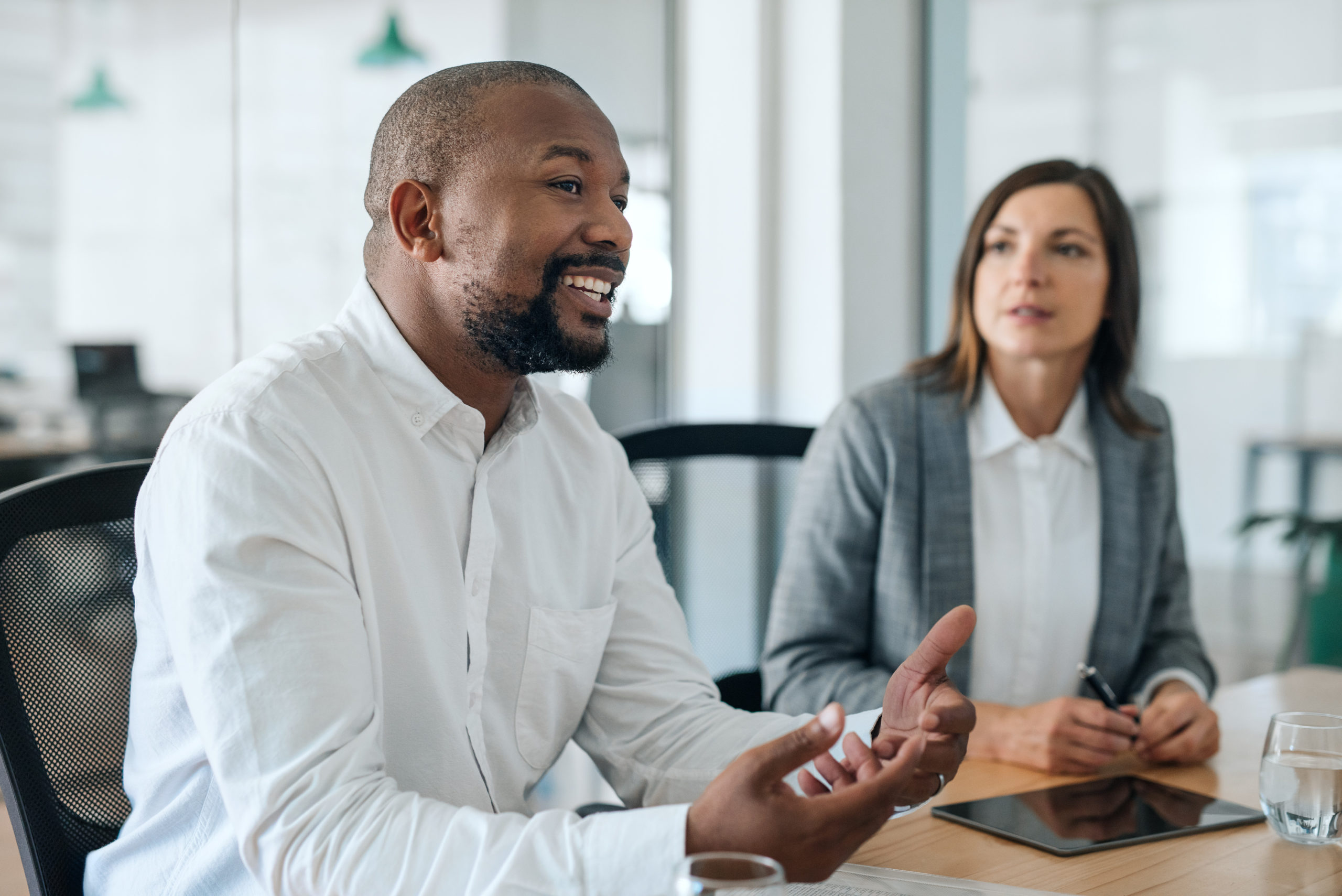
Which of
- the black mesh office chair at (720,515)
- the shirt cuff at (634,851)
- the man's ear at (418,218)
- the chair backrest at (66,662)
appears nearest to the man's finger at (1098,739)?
the black mesh office chair at (720,515)

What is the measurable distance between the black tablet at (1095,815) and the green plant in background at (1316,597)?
1531 millimetres

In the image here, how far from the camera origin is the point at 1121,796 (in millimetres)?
1165

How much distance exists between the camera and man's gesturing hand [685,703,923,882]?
0.78 meters

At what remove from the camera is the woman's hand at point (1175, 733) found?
4.24 ft

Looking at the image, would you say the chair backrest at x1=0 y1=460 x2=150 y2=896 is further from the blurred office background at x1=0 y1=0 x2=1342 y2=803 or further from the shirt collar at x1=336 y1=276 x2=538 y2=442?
the blurred office background at x1=0 y1=0 x2=1342 y2=803

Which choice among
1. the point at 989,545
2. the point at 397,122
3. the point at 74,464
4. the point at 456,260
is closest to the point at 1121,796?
the point at 989,545

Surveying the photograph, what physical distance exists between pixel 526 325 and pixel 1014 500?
3.01 feet

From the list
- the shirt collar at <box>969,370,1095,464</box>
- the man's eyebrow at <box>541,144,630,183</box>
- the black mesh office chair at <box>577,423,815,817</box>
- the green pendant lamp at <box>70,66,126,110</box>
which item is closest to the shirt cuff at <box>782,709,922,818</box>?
the black mesh office chair at <box>577,423,815,817</box>

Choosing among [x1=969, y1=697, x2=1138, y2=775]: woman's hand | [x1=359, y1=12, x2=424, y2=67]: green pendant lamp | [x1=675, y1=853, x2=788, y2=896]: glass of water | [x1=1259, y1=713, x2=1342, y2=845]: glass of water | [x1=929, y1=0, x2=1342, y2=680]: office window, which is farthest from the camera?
[x1=929, y1=0, x2=1342, y2=680]: office window

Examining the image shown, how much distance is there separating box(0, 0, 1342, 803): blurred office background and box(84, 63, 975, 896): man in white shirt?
0.40 m

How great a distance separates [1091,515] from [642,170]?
1439 millimetres

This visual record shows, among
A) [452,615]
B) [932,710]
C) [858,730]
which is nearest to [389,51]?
[452,615]

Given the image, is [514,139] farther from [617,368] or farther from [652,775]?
[617,368]

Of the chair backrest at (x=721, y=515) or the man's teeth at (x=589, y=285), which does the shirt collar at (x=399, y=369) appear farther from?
the chair backrest at (x=721, y=515)
